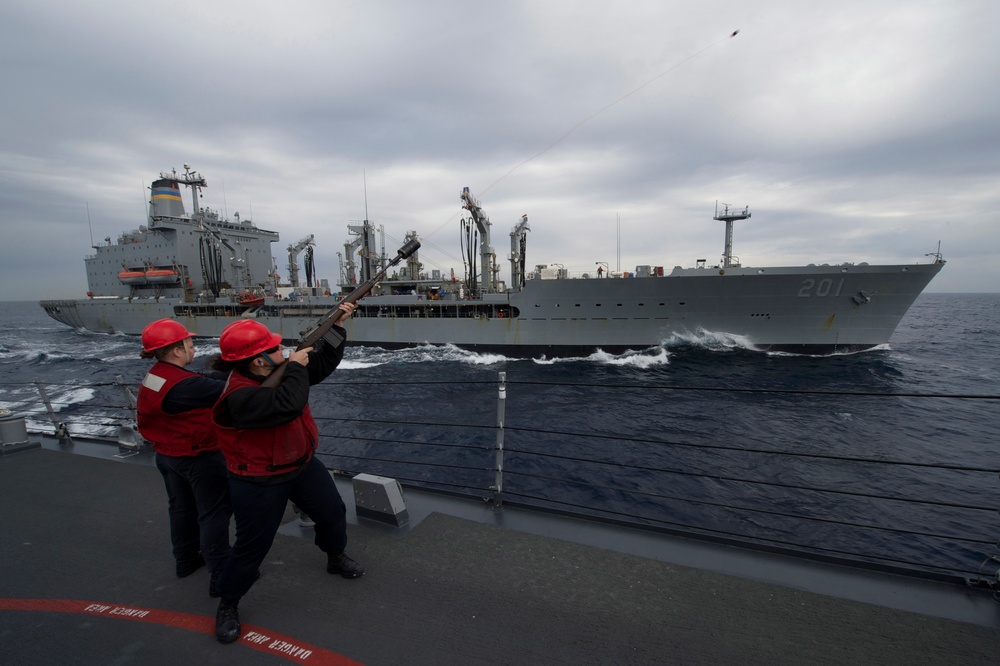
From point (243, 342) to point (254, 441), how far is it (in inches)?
19.5

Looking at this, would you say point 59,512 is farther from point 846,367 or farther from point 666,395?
point 846,367

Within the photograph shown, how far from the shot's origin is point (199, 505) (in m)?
2.46

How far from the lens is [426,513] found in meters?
3.10

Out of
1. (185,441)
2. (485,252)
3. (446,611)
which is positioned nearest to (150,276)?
(485,252)

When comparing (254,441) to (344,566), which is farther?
(344,566)

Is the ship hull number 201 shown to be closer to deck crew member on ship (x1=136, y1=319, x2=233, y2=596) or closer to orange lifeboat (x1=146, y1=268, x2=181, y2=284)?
deck crew member on ship (x1=136, y1=319, x2=233, y2=596)

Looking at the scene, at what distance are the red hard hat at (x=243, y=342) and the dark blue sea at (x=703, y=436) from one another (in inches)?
26.7

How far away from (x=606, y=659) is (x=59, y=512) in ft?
14.2

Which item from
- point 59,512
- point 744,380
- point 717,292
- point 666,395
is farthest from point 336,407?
point 717,292

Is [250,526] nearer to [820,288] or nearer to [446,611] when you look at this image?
[446,611]

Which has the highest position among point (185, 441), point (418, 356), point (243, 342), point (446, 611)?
point (243, 342)

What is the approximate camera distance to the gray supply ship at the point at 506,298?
1797 centimetres

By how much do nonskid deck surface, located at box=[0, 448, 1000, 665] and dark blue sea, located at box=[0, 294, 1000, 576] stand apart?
351 mm

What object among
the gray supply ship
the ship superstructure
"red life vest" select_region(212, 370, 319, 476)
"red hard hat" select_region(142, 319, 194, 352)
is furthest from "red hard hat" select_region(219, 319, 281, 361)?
the ship superstructure
